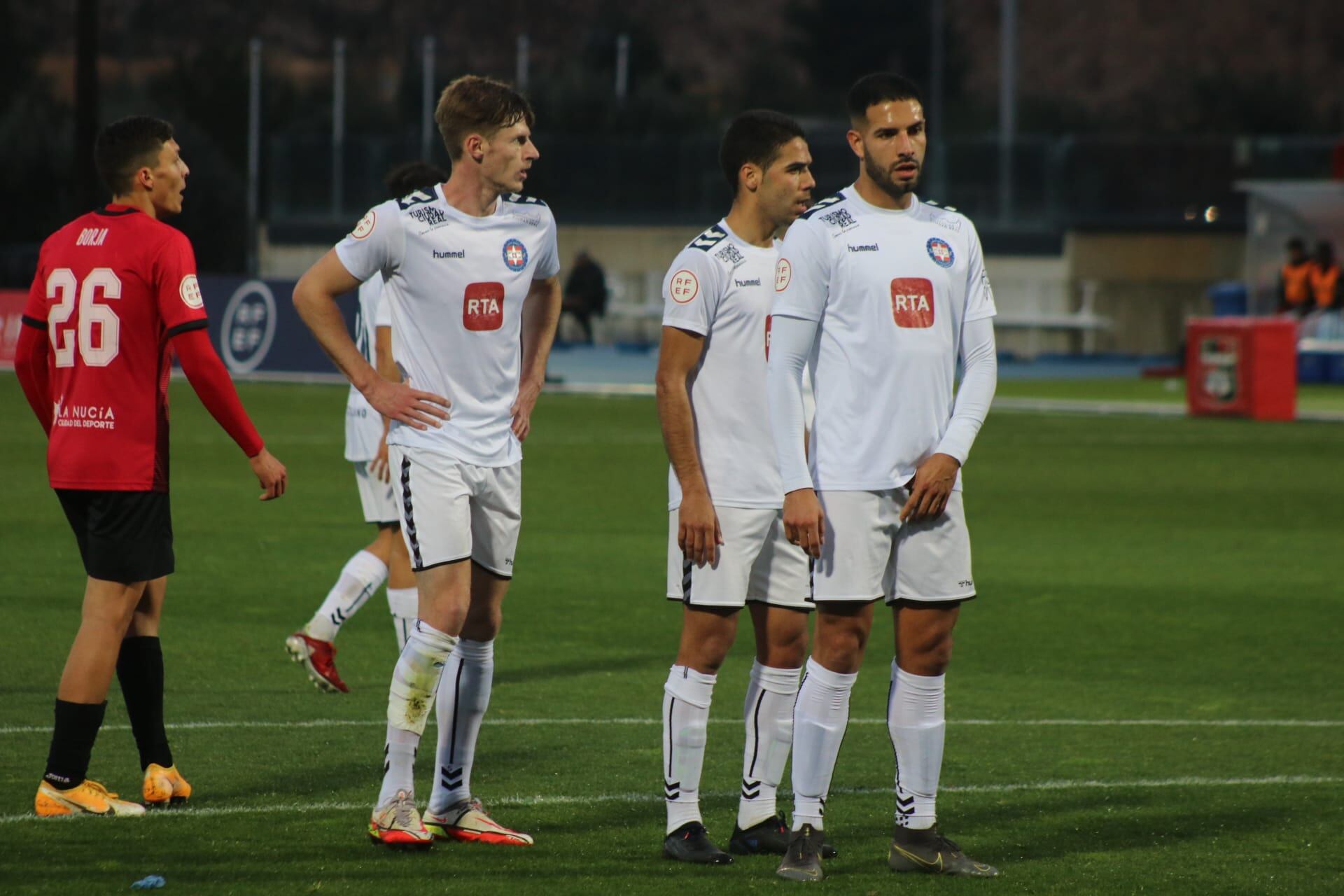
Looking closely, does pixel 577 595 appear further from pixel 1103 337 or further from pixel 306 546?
pixel 1103 337

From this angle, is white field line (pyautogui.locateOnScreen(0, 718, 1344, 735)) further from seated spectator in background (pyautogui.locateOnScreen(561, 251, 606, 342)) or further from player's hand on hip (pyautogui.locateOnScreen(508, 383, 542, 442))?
seated spectator in background (pyautogui.locateOnScreen(561, 251, 606, 342))

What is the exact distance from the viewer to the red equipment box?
2411cm

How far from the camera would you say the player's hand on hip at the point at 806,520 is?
5316mm

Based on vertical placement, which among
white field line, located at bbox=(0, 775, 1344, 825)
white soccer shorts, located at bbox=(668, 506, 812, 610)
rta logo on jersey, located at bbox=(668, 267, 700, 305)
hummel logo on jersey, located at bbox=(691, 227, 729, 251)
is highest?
hummel logo on jersey, located at bbox=(691, 227, 729, 251)

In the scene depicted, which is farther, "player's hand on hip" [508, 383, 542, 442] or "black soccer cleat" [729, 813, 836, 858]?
"player's hand on hip" [508, 383, 542, 442]

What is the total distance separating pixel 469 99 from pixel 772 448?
129cm

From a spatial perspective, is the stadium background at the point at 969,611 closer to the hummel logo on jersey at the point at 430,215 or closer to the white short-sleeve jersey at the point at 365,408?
the white short-sleeve jersey at the point at 365,408

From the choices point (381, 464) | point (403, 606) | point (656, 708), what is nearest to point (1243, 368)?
point (656, 708)

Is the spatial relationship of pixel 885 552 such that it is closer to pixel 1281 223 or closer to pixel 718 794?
pixel 718 794

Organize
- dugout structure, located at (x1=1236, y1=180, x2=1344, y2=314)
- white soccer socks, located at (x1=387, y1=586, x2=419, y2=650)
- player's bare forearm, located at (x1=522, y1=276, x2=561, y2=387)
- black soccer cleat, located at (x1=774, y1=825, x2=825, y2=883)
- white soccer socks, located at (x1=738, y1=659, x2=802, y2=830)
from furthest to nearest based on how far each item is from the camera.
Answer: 1. dugout structure, located at (x1=1236, y1=180, x2=1344, y2=314)
2. white soccer socks, located at (x1=387, y1=586, x2=419, y2=650)
3. player's bare forearm, located at (x1=522, y1=276, x2=561, y2=387)
4. white soccer socks, located at (x1=738, y1=659, x2=802, y2=830)
5. black soccer cleat, located at (x1=774, y1=825, x2=825, y2=883)

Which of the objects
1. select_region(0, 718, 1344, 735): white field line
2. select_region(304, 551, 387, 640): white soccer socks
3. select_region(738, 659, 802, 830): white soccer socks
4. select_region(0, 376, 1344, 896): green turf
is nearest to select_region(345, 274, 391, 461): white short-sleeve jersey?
select_region(304, 551, 387, 640): white soccer socks

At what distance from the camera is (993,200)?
154 ft

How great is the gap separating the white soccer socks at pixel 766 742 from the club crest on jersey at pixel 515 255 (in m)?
1.34

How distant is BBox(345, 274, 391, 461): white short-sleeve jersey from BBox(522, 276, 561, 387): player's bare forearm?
192 centimetres
